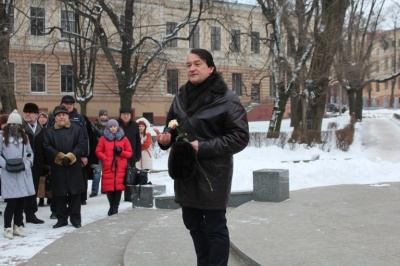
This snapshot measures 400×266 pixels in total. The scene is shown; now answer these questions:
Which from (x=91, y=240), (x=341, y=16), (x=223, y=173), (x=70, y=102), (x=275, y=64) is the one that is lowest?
(x=91, y=240)

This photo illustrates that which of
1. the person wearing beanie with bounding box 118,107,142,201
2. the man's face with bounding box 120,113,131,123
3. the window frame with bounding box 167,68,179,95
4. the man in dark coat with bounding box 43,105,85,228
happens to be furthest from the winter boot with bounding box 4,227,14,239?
the window frame with bounding box 167,68,179,95

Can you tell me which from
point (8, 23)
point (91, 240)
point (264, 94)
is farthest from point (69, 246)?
point (264, 94)

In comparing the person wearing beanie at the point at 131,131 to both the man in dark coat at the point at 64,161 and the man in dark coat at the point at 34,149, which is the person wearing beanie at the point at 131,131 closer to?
the man in dark coat at the point at 34,149

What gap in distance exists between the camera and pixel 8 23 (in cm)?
1670

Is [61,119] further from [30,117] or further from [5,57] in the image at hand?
[5,57]

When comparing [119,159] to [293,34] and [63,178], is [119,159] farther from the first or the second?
[293,34]

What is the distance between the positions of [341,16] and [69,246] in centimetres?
1985

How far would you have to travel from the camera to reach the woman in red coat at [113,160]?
827 cm

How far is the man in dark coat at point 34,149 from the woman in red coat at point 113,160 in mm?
965

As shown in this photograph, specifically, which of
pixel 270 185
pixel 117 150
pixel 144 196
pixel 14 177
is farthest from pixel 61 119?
pixel 270 185

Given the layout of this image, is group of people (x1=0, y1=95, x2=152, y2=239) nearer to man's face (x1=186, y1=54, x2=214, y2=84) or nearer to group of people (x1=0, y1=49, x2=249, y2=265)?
group of people (x1=0, y1=49, x2=249, y2=265)

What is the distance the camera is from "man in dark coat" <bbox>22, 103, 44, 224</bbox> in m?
7.92

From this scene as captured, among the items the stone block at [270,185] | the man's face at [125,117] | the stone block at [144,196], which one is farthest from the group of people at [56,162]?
the stone block at [270,185]

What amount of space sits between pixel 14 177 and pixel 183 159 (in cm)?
408
